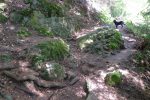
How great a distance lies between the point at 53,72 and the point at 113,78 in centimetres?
237

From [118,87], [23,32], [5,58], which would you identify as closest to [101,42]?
[118,87]

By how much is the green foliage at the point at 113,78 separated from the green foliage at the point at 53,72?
1.76 meters

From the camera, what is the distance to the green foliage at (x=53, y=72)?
800 centimetres

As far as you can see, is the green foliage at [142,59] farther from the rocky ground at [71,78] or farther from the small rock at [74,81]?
the small rock at [74,81]

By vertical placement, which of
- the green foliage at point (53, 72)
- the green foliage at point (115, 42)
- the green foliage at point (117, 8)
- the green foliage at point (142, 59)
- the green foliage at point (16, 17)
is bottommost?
the green foliage at point (117, 8)

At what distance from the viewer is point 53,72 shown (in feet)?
26.9

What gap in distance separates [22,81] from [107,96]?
2908 millimetres

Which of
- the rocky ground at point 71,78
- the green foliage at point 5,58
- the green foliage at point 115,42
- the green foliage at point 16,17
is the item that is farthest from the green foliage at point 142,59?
the green foliage at point 5,58

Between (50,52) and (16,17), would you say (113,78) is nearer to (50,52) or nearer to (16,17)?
(50,52)

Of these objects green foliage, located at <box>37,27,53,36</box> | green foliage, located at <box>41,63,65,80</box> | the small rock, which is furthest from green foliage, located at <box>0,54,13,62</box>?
green foliage, located at <box>37,27,53,36</box>

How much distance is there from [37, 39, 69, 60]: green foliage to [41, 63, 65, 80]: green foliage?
725 mm

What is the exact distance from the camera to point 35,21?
→ 12188 mm

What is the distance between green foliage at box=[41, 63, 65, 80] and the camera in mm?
8000

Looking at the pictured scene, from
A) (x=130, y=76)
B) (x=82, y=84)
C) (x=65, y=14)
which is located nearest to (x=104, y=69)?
(x=130, y=76)
